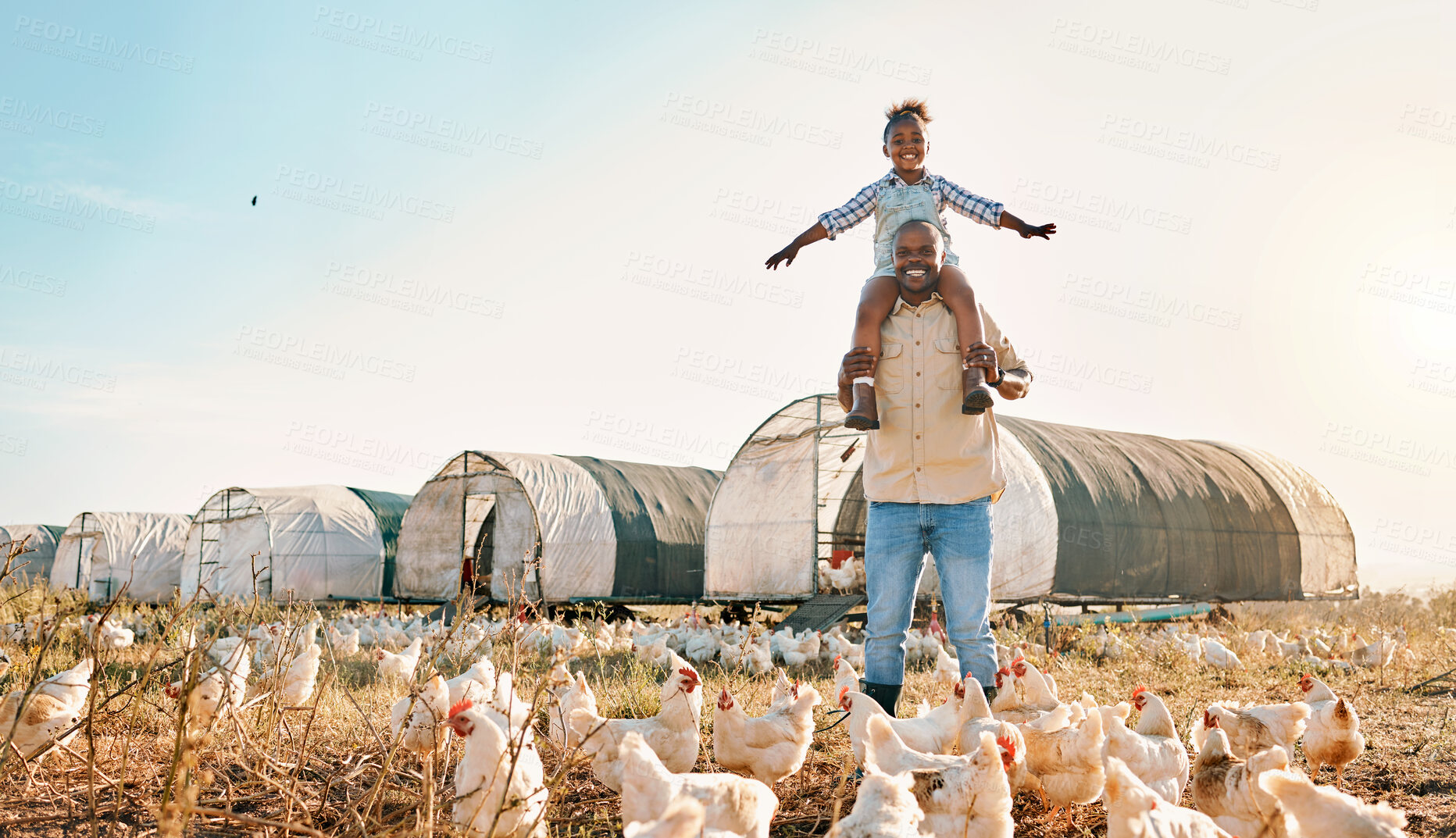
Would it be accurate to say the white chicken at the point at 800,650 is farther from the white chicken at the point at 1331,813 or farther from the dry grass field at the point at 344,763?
the white chicken at the point at 1331,813

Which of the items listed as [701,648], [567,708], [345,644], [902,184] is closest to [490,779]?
[567,708]

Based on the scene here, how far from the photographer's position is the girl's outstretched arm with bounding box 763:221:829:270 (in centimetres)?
430

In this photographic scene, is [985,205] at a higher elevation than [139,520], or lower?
higher

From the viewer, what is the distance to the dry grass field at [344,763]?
245 cm

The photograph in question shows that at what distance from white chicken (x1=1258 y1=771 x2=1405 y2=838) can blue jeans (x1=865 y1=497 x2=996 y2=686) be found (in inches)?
55.8

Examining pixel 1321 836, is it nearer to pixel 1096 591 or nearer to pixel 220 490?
pixel 1096 591

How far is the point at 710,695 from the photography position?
5777 millimetres

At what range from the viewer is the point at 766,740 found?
3.54 metres

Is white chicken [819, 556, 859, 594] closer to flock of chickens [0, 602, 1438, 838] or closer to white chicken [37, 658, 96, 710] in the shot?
flock of chickens [0, 602, 1438, 838]

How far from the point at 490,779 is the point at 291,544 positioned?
1887 cm

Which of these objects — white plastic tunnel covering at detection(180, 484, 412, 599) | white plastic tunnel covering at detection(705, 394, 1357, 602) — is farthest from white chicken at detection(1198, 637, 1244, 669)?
white plastic tunnel covering at detection(180, 484, 412, 599)

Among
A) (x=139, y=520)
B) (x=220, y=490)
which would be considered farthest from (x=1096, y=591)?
(x=139, y=520)

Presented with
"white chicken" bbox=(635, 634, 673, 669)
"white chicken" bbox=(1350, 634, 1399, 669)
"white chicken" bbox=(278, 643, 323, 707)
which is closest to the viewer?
"white chicken" bbox=(278, 643, 323, 707)

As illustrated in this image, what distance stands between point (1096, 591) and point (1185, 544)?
249cm
